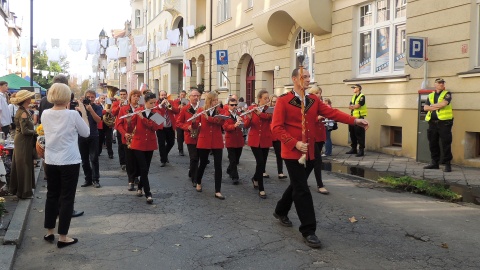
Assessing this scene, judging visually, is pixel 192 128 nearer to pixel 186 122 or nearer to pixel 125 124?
pixel 186 122

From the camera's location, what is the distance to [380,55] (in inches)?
577

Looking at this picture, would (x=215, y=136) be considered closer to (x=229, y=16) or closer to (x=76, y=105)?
(x=76, y=105)

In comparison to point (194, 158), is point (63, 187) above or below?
below

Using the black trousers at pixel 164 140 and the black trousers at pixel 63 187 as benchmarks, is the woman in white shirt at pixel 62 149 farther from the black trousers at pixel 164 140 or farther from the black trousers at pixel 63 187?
the black trousers at pixel 164 140

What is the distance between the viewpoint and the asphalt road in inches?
194

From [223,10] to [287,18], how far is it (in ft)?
29.9

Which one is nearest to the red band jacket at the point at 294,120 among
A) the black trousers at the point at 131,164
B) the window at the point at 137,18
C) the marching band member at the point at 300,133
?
the marching band member at the point at 300,133

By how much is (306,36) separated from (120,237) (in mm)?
14517

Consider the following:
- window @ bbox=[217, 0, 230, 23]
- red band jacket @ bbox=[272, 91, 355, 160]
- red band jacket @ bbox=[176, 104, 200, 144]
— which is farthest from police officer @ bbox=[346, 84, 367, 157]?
window @ bbox=[217, 0, 230, 23]

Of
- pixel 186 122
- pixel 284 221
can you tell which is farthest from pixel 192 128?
pixel 284 221

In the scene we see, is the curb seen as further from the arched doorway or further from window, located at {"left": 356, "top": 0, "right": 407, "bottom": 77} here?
the arched doorway

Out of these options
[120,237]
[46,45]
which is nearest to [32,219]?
[120,237]

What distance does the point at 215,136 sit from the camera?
8336 millimetres

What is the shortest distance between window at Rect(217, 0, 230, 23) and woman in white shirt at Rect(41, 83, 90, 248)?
72.2 ft
